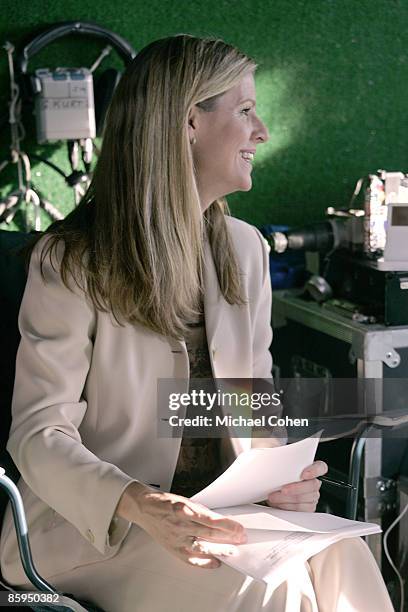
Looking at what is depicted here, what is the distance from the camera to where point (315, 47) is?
107 inches

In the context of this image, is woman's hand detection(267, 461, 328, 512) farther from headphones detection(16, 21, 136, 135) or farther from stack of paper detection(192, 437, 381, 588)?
headphones detection(16, 21, 136, 135)

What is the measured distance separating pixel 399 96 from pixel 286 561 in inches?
74.3

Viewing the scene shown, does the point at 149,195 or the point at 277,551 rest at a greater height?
the point at 149,195

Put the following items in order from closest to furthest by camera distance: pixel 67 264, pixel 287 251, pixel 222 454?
pixel 67 264 < pixel 222 454 < pixel 287 251

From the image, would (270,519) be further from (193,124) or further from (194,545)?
(193,124)

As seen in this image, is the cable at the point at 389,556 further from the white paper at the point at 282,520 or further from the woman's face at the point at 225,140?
the woman's face at the point at 225,140

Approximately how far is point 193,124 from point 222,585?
85 cm

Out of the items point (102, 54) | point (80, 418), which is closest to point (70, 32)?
point (102, 54)

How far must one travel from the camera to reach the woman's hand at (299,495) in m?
1.57

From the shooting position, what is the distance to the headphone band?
234 cm

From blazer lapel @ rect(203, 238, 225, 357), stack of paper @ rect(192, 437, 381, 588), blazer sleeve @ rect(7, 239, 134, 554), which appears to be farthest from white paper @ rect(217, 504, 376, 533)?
blazer lapel @ rect(203, 238, 225, 357)

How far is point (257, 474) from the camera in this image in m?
1.45

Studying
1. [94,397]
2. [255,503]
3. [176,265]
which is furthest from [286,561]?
[176,265]

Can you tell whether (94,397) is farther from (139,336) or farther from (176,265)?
(176,265)
